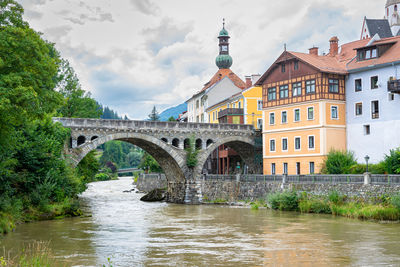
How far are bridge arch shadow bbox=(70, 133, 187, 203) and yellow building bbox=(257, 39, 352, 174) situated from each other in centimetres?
941

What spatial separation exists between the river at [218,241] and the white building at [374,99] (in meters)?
12.5

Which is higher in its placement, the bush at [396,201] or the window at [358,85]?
the window at [358,85]

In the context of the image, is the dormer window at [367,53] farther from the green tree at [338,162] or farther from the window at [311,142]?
the green tree at [338,162]

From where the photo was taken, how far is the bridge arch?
5347 cm

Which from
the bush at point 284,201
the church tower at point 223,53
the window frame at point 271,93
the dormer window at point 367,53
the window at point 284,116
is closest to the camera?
the bush at point 284,201

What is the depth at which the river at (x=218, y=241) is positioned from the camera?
A: 18.2 meters

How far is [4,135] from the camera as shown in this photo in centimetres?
2272

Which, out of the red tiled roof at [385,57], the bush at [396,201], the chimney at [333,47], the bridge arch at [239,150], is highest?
the chimney at [333,47]

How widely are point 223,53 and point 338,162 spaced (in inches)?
1611

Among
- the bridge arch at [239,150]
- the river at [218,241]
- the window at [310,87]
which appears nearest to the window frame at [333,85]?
the window at [310,87]

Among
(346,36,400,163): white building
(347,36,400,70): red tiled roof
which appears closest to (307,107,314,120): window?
(346,36,400,163): white building

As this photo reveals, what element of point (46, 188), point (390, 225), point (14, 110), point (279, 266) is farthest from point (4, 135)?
point (390, 225)

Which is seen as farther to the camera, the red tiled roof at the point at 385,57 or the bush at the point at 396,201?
the red tiled roof at the point at 385,57

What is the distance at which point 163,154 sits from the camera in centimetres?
5297
